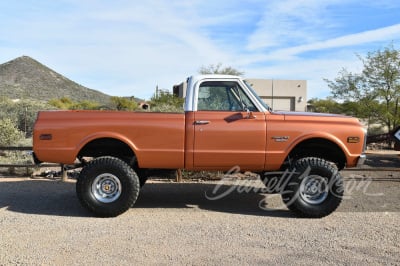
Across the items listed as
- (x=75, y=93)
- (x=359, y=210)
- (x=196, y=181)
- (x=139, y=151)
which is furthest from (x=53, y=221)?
(x=75, y=93)

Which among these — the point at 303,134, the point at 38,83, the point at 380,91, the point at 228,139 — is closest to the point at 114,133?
the point at 228,139

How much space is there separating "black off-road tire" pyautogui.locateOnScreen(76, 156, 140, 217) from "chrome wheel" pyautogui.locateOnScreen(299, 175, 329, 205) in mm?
2564

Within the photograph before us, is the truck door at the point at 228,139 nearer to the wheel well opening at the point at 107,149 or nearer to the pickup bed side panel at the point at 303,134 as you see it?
the pickup bed side panel at the point at 303,134

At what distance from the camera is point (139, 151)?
21.8 feet

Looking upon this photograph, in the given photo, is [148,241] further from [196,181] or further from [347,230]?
[196,181]

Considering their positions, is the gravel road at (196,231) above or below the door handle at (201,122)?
below

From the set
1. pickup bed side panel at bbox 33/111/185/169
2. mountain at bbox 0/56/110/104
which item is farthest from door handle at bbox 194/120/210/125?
mountain at bbox 0/56/110/104

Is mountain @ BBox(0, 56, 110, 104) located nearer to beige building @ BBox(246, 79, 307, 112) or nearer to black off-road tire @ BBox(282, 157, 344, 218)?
beige building @ BBox(246, 79, 307, 112)

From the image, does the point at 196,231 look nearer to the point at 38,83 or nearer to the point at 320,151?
the point at 320,151

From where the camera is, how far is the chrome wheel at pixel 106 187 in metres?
6.64

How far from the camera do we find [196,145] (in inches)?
262

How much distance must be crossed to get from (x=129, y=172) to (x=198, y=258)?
7.38 ft

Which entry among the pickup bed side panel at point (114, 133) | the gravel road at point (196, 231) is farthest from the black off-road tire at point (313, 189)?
the pickup bed side panel at point (114, 133)

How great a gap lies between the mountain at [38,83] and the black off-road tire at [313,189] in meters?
42.1
